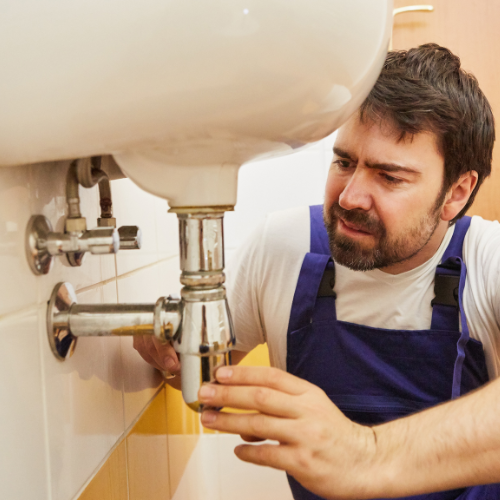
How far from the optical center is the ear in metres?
0.86

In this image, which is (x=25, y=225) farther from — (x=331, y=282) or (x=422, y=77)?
(x=422, y=77)

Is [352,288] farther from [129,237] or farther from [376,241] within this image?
[129,237]

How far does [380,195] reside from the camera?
2.51ft

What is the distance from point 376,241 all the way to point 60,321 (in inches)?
20.3

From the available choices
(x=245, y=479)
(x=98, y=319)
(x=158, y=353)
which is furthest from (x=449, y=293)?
(x=245, y=479)

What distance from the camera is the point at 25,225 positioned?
15.9 inches

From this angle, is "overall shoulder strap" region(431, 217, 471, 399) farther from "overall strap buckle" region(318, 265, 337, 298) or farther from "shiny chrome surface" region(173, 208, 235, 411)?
"shiny chrome surface" region(173, 208, 235, 411)

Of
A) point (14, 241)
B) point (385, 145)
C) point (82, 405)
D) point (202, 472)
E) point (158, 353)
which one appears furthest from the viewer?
point (202, 472)

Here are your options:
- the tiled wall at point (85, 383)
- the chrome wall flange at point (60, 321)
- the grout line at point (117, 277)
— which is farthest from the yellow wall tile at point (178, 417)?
the chrome wall flange at point (60, 321)

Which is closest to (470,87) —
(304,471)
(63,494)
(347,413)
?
(347,413)

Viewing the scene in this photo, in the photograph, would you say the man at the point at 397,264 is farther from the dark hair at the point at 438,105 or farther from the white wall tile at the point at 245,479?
the white wall tile at the point at 245,479

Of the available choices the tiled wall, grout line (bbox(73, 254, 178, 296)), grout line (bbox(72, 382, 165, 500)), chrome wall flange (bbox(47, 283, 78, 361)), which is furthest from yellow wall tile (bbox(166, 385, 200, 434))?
chrome wall flange (bbox(47, 283, 78, 361))

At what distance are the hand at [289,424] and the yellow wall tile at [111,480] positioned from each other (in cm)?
18

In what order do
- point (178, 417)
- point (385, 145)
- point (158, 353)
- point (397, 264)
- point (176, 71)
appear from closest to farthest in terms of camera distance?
point (176, 71) < point (158, 353) < point (385, 145) < point (397, 264) < point (178, 417)
